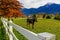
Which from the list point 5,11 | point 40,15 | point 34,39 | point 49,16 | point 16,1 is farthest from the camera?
point 40,15

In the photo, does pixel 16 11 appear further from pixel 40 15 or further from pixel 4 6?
pixel 40 15

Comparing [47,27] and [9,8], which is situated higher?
[9,8]

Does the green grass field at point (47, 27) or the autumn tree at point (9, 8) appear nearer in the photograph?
the green grass field at point (47, 27)

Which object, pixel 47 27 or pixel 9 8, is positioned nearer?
pixel 47 27

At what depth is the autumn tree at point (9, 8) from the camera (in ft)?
91.2

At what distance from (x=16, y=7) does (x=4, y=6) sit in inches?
86.5

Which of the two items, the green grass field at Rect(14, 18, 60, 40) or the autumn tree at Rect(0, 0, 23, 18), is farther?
the autumn tree at Rect(0, 0, 23, 18)

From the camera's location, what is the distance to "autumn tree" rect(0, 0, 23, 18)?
2780 centimetres

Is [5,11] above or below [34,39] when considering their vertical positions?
below

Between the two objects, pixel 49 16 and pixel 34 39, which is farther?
pixel 49 16

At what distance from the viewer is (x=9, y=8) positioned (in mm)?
28438

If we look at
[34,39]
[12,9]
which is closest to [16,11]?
[12,9]

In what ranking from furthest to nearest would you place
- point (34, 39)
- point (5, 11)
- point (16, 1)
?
point (16, 1), point (5, 11), point (34, 39)

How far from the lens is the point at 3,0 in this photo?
96.2ft
